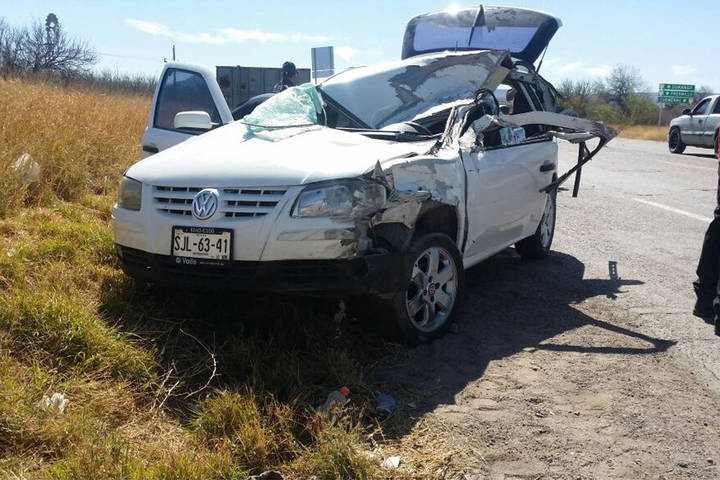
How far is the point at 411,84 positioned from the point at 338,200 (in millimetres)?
2073

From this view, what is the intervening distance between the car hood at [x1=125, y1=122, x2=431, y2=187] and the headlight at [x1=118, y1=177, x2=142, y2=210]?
46 millimetres

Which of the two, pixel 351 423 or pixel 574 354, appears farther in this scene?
pixel 574 354

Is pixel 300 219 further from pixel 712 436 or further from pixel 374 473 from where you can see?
pixel 712 436

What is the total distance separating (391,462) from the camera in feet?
10.3

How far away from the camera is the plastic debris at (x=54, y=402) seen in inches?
129

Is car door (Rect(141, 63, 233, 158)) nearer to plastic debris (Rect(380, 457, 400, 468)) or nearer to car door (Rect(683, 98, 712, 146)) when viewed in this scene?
plastic debris (Rect(380, 457, 400, 468))

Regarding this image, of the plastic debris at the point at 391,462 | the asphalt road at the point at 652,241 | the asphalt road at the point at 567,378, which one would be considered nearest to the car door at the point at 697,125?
the asphalt road at the point at 652,241

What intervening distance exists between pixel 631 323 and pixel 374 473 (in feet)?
9.32

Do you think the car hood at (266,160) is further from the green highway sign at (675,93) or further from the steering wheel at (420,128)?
the green highway sign at (675,93)

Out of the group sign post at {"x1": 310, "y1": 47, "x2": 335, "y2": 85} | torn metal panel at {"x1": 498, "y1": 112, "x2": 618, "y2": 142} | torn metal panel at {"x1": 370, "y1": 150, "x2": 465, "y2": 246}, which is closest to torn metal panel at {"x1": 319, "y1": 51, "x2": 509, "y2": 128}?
torn metal panel at {"x1": 498, "y1": 112, "x2": 618, "y2": 142}

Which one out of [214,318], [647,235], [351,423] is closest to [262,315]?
→ [214,318]

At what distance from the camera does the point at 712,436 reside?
3.48 m

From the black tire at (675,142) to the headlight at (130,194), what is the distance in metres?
23.1

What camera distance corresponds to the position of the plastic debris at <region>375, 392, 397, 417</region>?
12.0 feet
